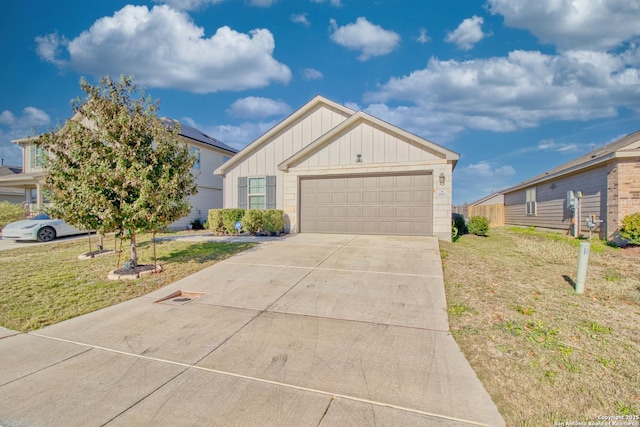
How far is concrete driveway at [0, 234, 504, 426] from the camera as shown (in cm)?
234

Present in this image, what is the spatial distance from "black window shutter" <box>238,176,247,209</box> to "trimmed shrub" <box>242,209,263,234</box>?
5.44ft

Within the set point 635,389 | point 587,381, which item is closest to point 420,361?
point 587,381

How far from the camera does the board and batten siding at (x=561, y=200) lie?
11.8 meters

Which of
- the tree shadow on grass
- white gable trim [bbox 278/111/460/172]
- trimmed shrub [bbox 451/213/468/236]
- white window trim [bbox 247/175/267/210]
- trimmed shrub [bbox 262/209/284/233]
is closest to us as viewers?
the tree shadow on grass

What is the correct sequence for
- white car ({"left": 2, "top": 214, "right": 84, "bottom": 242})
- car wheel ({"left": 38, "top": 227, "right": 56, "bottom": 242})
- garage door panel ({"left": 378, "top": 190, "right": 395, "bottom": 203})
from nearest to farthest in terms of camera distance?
1. garage door panel ({"left": 378, "top": 190, "right": 395, "bottom": 203})
2. white car ({"left": 2, "top": 214, "right": 84, "bottom": 242})
3. car wheel ({"left": 38, "top": 227, "right": 56, "bottom": 242})

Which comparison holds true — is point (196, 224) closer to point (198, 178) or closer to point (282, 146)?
point (198, 178)

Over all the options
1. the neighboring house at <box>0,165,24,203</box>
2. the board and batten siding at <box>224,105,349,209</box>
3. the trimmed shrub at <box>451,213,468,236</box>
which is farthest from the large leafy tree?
the neighboring house at <box>0,165,24,203</box>

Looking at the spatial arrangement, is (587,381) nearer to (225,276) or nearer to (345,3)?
(225,276)

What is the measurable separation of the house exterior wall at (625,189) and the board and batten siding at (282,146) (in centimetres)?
1046

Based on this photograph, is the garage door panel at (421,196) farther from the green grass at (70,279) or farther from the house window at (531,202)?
the house window at (531,202)

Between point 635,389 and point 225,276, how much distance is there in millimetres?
5968

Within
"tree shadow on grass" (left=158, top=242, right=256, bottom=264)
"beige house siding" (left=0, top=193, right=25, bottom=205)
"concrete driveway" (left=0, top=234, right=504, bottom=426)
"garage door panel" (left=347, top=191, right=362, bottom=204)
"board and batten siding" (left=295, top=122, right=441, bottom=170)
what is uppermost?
"board and batten siding" (left=295, top=122, right=441, bottom=170)

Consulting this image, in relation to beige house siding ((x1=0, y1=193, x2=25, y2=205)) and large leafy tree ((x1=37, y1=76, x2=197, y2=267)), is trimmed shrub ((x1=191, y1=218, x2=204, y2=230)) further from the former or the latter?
beige house siding ((x1=0, y1=193, x2=25, y2=205))

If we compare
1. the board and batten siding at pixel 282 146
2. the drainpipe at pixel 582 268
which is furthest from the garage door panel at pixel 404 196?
the drainpipe at pixel 582 268
